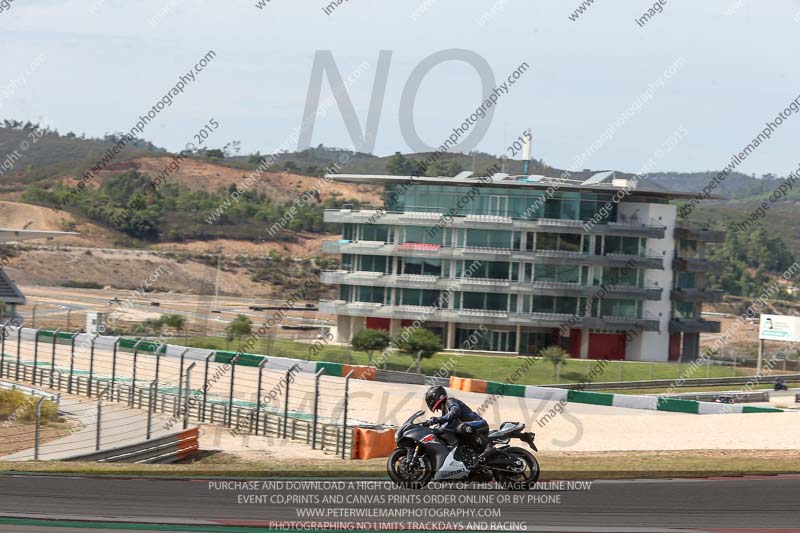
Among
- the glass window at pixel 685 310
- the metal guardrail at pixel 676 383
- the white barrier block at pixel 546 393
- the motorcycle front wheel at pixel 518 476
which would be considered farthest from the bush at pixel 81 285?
the motorcycle front wheel at pixel 518 476

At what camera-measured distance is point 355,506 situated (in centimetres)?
1537

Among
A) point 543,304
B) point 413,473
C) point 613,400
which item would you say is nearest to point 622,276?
point 543,304

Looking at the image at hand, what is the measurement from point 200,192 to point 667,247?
4771 inches

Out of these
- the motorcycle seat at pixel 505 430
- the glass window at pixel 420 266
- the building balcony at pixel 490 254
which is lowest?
the motorcycle seat at pixel 505 430

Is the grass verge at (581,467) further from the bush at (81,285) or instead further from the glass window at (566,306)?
the bush at (81,285)

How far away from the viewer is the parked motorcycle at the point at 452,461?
1728 centimetres

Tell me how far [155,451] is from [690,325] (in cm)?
6745

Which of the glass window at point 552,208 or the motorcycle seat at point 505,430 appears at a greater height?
the glass window at point 552,208

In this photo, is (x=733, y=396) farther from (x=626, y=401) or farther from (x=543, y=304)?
(x=543, y=304)

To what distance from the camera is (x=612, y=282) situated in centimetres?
8256

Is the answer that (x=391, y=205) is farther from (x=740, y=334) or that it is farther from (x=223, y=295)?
(x=740, y=334)

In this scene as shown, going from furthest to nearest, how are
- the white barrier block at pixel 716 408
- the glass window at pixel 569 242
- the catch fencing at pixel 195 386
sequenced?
the glass window at pixel 569 242, the white barrier block at pixel 716 408, the catch fencing at pixel 195 386

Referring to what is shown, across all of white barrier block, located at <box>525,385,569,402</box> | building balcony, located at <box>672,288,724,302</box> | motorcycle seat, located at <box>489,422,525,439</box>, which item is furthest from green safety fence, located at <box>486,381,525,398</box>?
building balcony, located at <box>672,288,724,302</box>

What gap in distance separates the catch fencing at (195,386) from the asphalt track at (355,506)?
31.0ft
